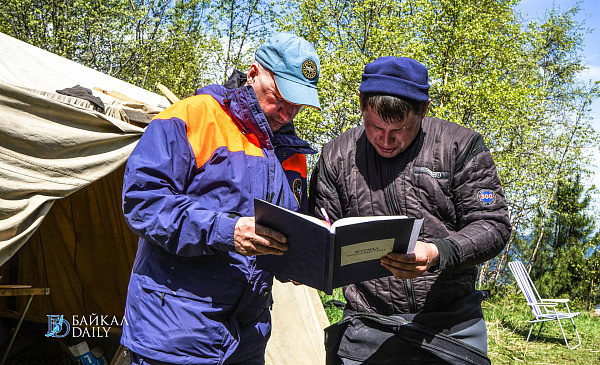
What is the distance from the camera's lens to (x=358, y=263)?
59.2 inches

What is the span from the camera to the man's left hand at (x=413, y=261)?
150 cm

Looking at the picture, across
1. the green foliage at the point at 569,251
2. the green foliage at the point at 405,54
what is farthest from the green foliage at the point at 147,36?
the green foliage at the point at 569,251

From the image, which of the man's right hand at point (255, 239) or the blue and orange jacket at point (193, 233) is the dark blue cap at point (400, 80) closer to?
the blue and orange jacket at point (193, 233)

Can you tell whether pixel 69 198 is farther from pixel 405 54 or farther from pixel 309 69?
pixel 405 54

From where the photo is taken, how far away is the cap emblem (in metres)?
1.84

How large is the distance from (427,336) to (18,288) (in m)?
3.48

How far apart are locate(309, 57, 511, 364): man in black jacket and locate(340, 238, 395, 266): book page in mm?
199

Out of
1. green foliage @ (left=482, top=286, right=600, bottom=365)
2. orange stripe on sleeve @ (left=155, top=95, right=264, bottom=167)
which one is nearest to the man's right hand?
orange stripe on sleeve @ (left=155, top=95, right=264, bottom=167)

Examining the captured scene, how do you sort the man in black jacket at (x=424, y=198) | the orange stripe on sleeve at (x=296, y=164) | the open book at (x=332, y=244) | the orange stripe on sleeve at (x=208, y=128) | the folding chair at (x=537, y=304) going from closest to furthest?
the open book at (x=332, y=244) < the orange stripe on sleeve at (x=208, y=128) < the man in black jacket at (x=424, y=198) < the orange stripe on sleeve at (x=296, y=164) < the folding chair at (x=537, y=304)

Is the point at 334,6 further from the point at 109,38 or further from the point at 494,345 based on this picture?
the point at 494,345

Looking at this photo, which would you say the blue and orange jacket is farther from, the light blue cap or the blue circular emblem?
the blue circular emblem

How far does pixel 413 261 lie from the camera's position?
4.92ft

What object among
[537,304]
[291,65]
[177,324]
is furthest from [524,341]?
[177,324]

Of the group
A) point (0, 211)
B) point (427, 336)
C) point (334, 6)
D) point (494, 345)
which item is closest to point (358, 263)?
point (427, 336)
